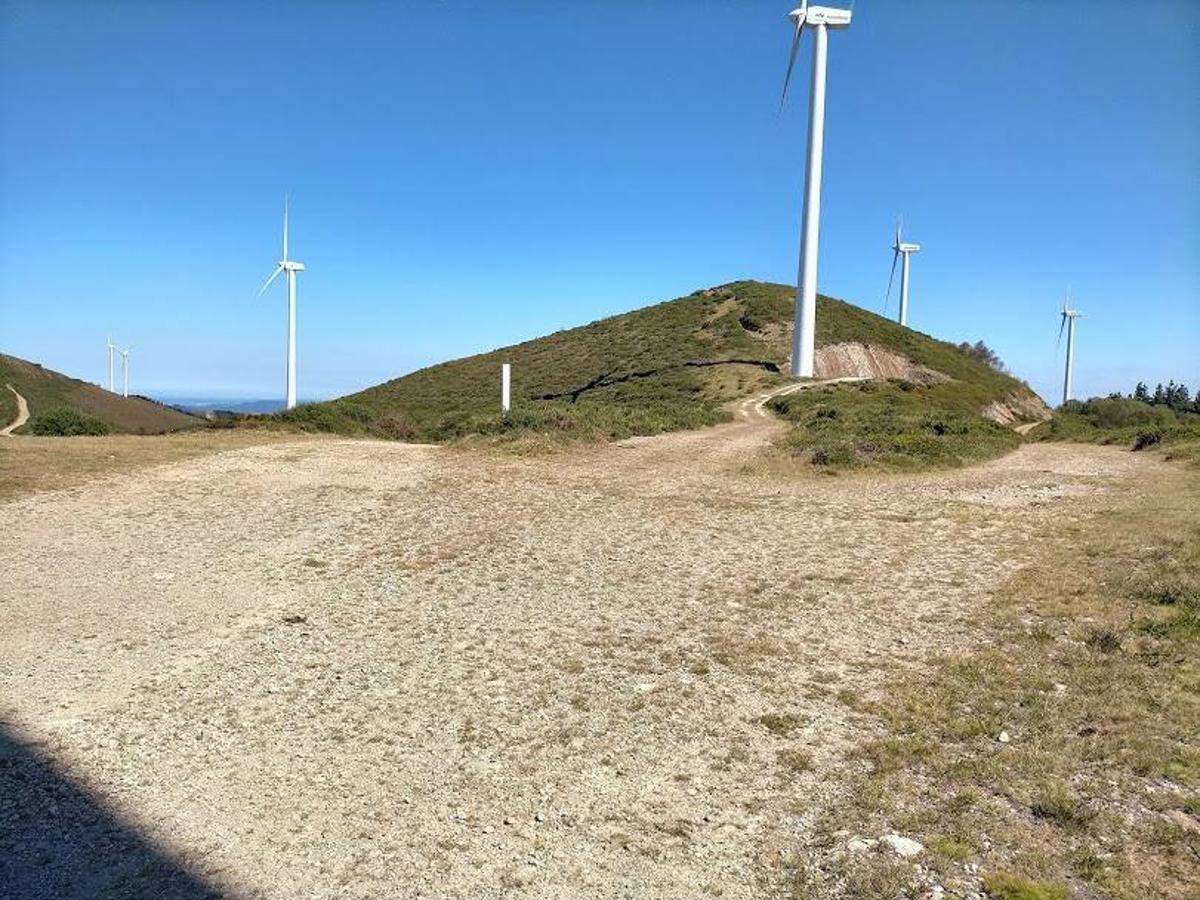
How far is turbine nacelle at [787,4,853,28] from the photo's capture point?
46.3 m

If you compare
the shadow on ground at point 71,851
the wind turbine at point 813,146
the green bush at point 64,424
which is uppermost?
the wind turbine at point 813,146

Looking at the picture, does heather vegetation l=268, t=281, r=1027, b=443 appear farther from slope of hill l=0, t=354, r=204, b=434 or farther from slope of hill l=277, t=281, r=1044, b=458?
slope of hill l=0, t=354, r=204, b=434

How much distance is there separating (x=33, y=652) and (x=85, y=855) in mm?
3568

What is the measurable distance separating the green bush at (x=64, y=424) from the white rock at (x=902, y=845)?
28.1 meters

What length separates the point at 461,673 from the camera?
6352 mm

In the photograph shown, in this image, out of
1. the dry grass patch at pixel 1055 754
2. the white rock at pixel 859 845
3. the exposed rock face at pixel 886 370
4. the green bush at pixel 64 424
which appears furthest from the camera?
→ the exposed rock face at pixel 886 370

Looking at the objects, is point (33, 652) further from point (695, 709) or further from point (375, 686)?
point (695, 709)

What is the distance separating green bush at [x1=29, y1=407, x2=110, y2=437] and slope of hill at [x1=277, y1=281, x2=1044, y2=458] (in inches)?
235

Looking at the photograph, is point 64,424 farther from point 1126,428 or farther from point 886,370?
point 886,370

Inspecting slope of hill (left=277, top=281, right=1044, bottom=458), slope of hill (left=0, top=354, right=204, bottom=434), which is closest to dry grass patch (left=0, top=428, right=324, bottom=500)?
slope of hill (left=277, top=281, right=1044, bottom=458)

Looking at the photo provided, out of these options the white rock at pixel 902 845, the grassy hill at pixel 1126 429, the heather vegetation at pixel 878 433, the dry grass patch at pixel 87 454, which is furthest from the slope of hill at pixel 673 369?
the white rock at pixel 902 845

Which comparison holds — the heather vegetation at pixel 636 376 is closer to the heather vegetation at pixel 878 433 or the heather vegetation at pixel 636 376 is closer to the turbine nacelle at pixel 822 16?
the heather vegetation at pixel 878 433

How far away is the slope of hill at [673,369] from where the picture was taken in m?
33.4

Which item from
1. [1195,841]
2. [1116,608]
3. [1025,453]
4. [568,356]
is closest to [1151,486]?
[1025,453]
